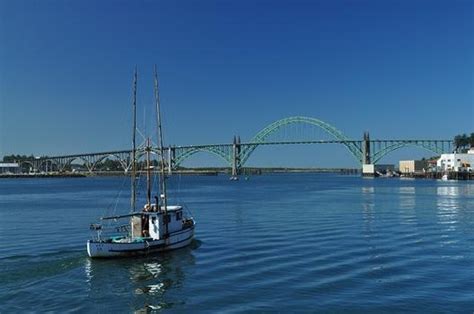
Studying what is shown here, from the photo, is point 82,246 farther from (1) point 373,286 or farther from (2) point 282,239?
(1) point 373,286

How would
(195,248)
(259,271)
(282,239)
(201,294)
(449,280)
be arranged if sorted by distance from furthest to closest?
(282,239), (195,248), (259,271), (449,280), (201,294)

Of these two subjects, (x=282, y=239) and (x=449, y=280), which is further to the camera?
(x=282, y=239)

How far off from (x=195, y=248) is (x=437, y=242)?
45.7 ft

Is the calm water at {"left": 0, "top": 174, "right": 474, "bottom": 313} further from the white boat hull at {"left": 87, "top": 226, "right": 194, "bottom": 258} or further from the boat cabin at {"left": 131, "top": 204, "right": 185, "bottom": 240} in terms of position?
the boat cabin at {"left": 131, "top": 204, "right": 185, "bottom": 240}

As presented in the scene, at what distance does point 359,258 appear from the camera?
27484 millimetres

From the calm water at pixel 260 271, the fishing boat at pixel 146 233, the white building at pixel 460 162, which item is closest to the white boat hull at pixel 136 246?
the fishing boat at pixel 146 233

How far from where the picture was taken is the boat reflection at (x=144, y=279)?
2052 centimetres

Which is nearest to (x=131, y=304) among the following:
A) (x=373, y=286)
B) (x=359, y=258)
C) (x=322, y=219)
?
(x=373, y=286)

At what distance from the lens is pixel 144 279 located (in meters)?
24.1

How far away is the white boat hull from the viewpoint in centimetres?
2772

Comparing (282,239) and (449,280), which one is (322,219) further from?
(449,280)

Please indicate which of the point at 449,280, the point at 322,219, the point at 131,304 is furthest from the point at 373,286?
the point at 322,219

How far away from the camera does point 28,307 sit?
19.2m

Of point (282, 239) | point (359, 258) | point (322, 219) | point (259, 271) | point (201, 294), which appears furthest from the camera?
point (322, 219)
